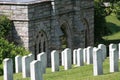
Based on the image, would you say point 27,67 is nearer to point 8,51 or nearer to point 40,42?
point 8,51

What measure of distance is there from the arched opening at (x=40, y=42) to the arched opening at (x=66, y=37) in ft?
9.22

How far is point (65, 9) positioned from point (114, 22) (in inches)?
938

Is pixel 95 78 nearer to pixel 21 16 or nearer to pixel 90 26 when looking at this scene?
pixel 21 16

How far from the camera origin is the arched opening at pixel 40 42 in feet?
97.2

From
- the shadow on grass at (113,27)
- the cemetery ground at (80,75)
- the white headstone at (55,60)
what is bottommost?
the shadow on grass at (113,27)

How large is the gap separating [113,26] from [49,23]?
24812 mm

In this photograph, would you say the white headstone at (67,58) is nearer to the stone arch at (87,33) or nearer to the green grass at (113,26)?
the stone arch at (87,33)

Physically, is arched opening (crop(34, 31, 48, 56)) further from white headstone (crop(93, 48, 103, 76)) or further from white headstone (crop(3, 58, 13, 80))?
white headstone (crop(93, 48, 103, 76))

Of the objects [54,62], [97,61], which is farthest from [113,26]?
[97,61]

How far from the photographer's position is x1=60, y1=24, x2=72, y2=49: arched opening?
3319 centimetres

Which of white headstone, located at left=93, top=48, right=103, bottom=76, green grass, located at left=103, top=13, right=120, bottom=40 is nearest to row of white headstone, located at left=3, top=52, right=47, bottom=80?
white headstone, located at left=93, top=48, right=103, bottom=76

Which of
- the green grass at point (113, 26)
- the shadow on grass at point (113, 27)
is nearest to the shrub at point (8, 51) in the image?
the green grass at point (113, 26)

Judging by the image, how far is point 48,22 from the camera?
3020 centimetres

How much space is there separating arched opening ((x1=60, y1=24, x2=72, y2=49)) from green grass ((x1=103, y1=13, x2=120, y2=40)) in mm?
15100
